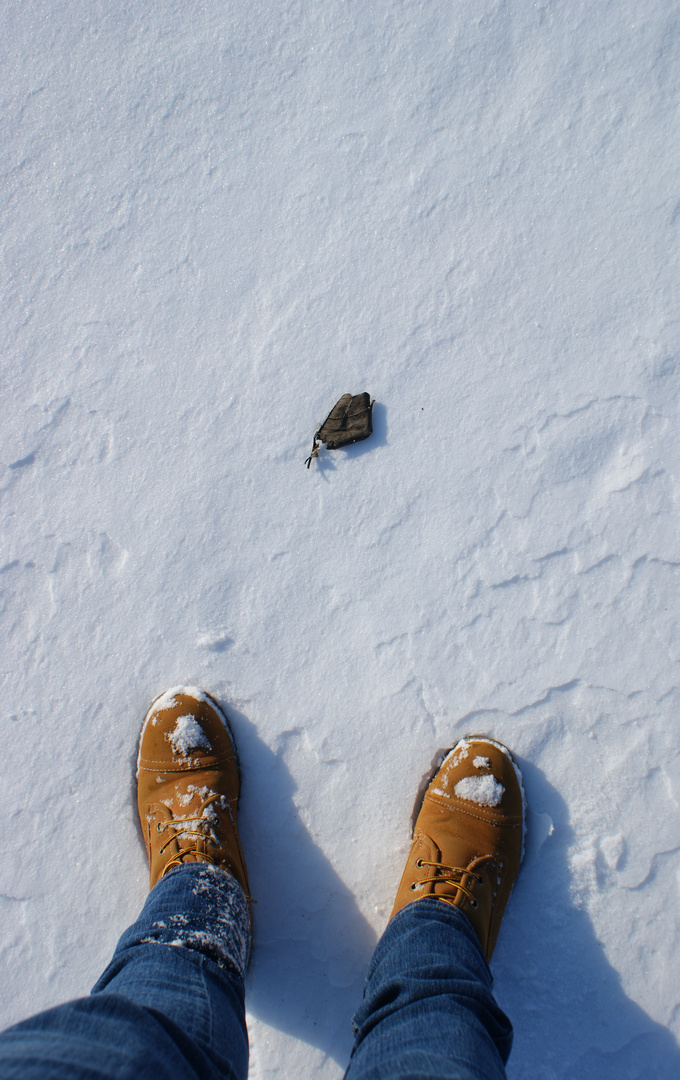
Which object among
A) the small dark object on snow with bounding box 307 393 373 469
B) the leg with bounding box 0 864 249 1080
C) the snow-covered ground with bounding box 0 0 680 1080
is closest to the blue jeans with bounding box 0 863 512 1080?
the leg with bounding box 0 864 249 1080

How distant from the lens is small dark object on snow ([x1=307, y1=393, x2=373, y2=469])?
1.18 meters

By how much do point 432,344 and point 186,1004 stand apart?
4.02ft

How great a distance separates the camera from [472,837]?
1124mm

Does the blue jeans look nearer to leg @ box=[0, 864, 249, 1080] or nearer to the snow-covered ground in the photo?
leg @ box=[0, 864, 249, 1080]

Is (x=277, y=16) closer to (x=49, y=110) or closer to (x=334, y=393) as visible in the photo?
(x=49, y=110)

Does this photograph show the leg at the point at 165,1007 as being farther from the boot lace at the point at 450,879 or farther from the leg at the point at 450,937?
the boot lace at the point at 450,879

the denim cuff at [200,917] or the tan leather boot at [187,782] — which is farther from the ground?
the tan leather boot at [187,782]

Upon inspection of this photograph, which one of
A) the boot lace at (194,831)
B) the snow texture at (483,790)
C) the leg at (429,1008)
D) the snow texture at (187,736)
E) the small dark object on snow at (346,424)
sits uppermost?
the small dark object on snow at (346,424)

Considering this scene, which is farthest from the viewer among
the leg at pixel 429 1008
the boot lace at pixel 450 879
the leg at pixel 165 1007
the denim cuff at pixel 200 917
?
the boot lace at pixel 450 879

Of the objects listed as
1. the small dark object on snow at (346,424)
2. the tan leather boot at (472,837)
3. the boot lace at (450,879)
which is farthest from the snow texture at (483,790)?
the small dark object on snow at (346,424)

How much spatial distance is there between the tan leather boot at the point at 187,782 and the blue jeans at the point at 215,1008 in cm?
6

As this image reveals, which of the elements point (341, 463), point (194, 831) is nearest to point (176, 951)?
point (194, 831)

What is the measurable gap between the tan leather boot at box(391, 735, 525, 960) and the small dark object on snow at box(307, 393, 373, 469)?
0.67 m

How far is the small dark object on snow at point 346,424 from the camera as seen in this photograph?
3.86 feet
